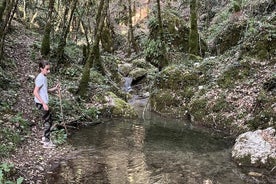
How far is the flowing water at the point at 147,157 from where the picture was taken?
7.82 meters

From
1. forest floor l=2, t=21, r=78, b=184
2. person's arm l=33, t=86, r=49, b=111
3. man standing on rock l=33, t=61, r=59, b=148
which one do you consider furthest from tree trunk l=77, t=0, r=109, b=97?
person's arm l=33, t=86, r=49, b=111

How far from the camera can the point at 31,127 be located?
11.0m

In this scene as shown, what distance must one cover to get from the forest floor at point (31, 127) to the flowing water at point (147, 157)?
0.36 m

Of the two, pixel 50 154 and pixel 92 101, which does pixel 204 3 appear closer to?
pixel 92 101

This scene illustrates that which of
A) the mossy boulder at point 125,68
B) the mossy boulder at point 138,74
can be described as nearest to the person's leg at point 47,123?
the mossy boulder at point 138,74

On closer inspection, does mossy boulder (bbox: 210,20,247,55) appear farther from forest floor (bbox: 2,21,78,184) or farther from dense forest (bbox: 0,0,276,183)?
forest floor (bbox: 2,21,78,184)

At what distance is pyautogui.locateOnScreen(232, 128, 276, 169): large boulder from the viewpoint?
8844 millimetres

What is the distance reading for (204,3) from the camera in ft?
121

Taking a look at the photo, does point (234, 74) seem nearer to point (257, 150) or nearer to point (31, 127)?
point (257, 150)

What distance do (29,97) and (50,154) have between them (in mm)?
4495

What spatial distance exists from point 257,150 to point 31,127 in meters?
6.26

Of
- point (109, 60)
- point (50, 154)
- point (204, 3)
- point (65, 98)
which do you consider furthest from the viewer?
point (204, 3)

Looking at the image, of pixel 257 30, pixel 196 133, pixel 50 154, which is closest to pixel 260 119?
pixel 196 133

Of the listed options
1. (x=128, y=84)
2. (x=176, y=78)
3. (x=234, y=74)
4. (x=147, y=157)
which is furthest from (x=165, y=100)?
(x=128, y=84)
